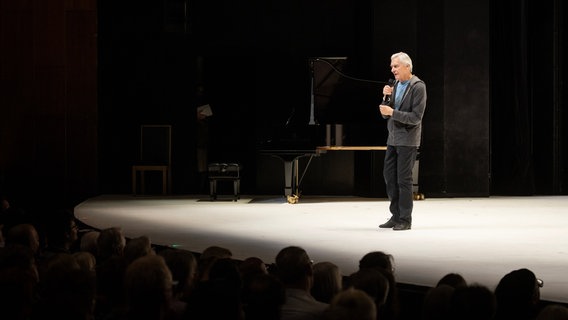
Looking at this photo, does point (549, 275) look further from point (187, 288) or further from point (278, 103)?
point (278, 103)

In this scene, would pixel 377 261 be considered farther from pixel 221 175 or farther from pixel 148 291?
pixel 221 175

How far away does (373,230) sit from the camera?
22.0 feet

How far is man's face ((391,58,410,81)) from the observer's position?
21.5ft

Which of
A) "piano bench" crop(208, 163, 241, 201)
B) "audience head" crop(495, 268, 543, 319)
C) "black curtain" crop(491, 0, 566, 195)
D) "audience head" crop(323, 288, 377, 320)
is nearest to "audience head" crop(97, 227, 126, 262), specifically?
"audience head" crop(495, 268, 543, 319)

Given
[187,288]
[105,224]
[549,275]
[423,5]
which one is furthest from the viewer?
[423,5]

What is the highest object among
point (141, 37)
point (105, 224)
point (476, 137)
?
point (141, 37)

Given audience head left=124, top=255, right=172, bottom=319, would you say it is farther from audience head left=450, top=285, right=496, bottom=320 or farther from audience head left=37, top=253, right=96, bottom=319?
audience head left=450, top=285, right=496, bottom=320

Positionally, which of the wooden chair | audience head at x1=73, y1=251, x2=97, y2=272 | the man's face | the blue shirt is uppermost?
the man's face

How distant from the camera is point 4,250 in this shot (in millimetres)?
3484

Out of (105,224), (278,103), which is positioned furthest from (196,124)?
(105,224)

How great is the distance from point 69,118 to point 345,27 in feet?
A: 11.2

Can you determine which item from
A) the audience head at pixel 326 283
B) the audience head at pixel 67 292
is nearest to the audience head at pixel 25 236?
the audience head at pixel 67 292

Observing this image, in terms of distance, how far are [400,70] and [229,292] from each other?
428 centimetres

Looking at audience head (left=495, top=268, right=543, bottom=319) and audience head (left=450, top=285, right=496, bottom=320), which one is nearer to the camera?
audience head (left=450, top=285, right=496, bottom=320)
